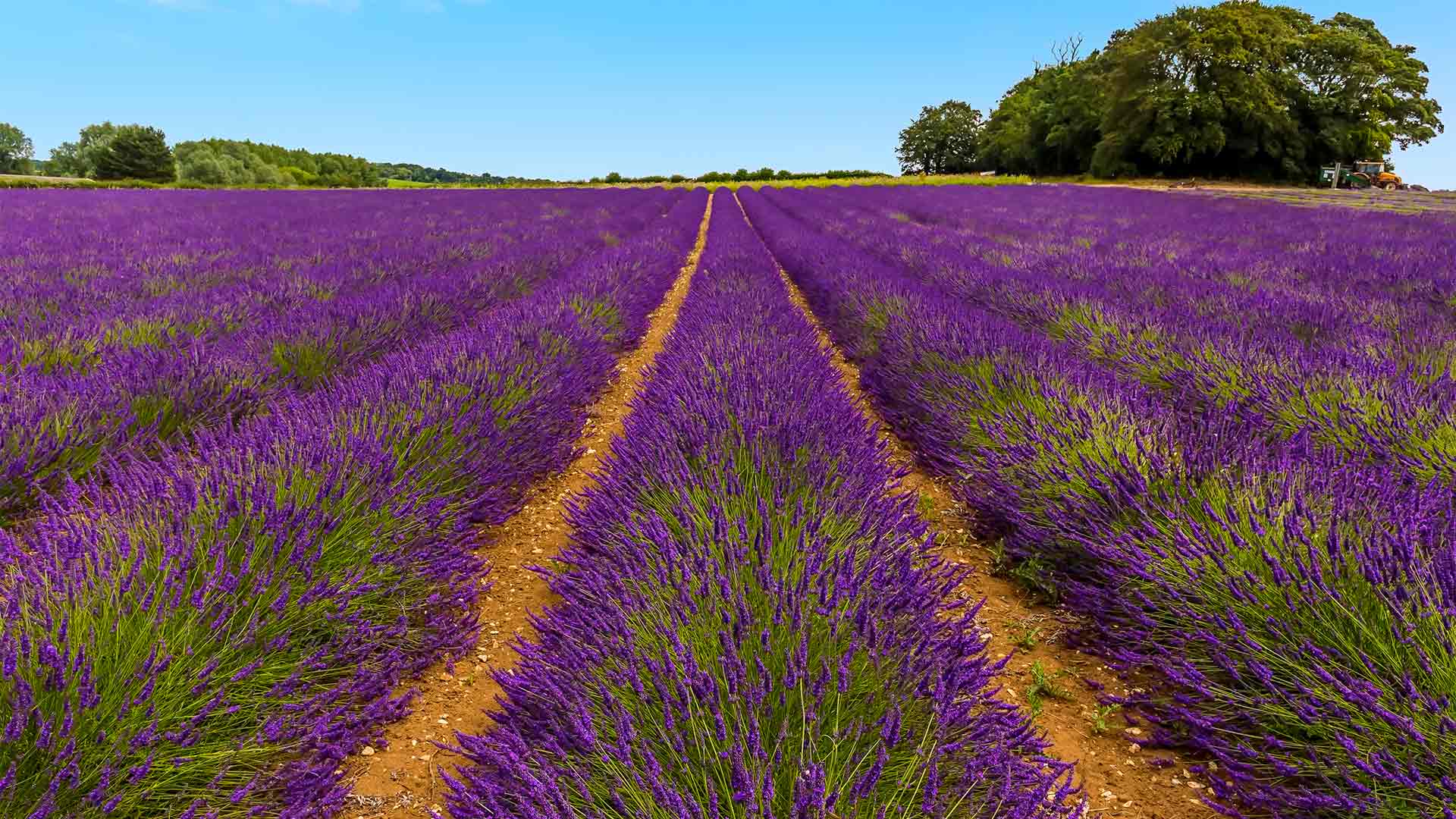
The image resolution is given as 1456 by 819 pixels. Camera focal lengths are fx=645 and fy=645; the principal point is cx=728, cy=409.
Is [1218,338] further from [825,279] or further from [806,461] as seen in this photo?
[825,279]

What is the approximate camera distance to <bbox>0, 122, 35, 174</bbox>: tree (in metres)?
83.9

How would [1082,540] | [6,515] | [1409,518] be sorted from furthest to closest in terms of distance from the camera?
[6,515]
[1082,540]
[1409,518]

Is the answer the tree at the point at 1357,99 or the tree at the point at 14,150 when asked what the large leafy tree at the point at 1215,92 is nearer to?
the tree at the point at 1357,99

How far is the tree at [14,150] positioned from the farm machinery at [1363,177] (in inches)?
5035

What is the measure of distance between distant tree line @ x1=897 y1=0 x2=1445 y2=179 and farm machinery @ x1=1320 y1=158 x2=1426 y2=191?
386 cm

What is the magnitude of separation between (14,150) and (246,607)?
13913cm

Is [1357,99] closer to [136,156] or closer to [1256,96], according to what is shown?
[1256,96]

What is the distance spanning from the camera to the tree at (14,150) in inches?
3302

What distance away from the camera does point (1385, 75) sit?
33.0 metres

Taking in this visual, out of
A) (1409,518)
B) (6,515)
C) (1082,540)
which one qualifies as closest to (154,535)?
(6,515)

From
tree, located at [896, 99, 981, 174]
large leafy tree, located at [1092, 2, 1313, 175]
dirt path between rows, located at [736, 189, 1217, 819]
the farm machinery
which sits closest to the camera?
dirt path between rows, located at [736, 189, 1217, 819]

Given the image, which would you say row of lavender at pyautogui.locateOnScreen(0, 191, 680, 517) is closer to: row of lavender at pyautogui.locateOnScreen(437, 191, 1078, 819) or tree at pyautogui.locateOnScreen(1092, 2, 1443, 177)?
row of lavender at pyautogui.locateOnScreen(437, 191, 1078, 819)

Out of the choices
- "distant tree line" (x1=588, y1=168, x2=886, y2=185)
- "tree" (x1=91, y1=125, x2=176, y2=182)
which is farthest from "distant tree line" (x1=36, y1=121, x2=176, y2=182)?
"distant tree line" (x1=588, y1=168, x2=886, y2=185)

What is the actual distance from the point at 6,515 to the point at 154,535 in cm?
113
